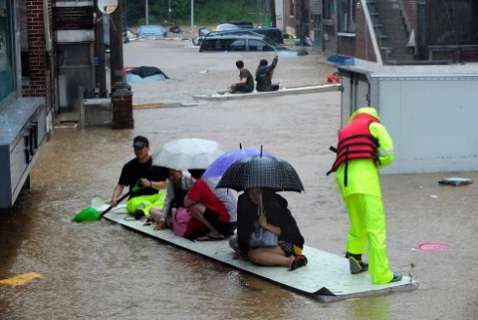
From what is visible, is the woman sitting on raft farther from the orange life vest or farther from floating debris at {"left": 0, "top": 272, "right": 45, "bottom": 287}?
floating debris at {"left": 0, "top": 272, "right": 45, "bottom": 287}

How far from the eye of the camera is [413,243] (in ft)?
36.0

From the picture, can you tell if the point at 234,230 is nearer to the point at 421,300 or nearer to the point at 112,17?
the point at 421,300

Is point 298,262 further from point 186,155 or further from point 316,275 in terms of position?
point 186,155

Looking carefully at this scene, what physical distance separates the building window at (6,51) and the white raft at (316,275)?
3.94 m

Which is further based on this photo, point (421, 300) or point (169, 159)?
point (169, 159)

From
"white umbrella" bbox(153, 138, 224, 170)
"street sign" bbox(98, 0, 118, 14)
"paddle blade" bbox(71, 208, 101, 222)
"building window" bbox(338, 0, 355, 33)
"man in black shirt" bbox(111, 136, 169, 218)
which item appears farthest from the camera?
"building window" bbox(338, 0, 355, 33)

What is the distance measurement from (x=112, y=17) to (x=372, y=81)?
414 inches

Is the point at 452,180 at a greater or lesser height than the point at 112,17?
lesser

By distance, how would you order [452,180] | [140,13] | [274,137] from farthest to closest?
[140,13]
[274,137]
[452,180]

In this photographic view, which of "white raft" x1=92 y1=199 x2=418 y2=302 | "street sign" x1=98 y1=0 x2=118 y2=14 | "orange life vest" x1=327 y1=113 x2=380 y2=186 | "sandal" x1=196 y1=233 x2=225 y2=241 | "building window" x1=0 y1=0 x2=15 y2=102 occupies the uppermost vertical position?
"street sign" x1=98 y1=0 x2=118 y2=14

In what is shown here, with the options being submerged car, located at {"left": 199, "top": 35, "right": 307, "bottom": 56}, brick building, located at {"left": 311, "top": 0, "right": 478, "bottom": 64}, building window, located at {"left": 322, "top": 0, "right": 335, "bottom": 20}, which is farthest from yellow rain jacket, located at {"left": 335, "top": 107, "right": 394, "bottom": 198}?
building window, located at {"left": 322, "top": 0, "right": 335, "bottom": 20}

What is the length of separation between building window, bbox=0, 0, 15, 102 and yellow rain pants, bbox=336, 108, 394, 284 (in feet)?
18.9

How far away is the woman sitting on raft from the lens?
984 centimetres

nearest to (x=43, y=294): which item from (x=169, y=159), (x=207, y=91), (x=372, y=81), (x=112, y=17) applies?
(x=169, y=159)
